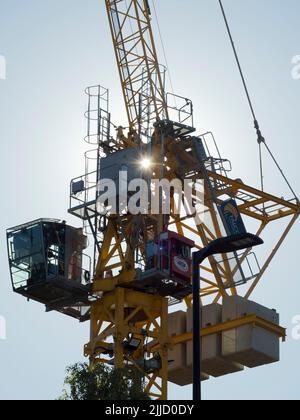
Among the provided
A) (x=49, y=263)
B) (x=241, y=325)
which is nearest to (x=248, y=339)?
(x=241, y=325)

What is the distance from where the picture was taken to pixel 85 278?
328 ft

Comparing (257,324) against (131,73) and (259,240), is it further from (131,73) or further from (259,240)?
(259,240)

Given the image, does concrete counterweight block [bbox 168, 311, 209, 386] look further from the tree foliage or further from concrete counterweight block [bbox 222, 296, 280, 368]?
the tree foliage

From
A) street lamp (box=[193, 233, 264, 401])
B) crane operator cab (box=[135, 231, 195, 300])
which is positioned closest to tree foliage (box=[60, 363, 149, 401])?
street lamp (box=[193, 233, 264, 401])

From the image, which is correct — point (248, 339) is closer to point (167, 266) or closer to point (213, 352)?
point (213, 352)

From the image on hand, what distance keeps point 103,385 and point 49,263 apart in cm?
3310

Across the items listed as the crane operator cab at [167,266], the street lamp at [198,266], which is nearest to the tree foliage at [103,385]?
the street lamp at [198,266]

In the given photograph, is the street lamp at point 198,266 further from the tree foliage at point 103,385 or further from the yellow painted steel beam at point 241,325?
the yellow painted steel beam at point 241,325

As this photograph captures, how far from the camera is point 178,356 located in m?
101

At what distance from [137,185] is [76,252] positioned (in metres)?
6.35

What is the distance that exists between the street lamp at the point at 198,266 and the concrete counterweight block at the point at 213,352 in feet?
129

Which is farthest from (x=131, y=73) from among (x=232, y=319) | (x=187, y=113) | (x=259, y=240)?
(x=259, y=240)

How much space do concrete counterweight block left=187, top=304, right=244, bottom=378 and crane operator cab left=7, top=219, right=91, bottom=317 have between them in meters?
8.20

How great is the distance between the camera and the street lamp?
55000 mm
